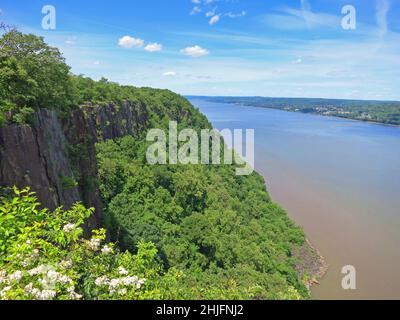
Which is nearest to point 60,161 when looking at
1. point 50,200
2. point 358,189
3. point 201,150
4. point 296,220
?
point 50,200

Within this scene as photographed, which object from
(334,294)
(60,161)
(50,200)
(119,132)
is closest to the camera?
(50,200)

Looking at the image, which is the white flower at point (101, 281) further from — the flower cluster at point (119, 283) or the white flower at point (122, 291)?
the white flower at point (122, 291)

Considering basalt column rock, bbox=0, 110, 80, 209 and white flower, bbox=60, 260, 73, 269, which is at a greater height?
basalt column rock, bbox=0, 110, 80, 209

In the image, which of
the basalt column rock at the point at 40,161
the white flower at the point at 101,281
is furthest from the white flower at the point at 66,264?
the basalt column rock at the point at 40,161

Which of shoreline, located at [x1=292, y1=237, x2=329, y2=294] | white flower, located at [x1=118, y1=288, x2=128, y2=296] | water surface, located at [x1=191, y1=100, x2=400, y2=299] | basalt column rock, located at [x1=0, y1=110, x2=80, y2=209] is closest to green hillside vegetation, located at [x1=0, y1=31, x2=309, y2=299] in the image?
white flower, located at [x1=118, y1=288, x2=128, y2=296]

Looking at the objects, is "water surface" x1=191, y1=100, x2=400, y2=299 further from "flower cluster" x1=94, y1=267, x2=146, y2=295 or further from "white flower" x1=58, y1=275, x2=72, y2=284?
"white flower" x1=58, y1=275, x2=72, y2=284
